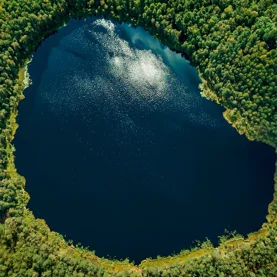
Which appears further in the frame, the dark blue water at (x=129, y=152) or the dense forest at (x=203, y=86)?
the dark blue water at (x=129, y=152)

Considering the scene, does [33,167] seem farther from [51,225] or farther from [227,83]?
[227,83]

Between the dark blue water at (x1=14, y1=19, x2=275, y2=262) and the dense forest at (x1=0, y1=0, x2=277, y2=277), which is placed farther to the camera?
the dark blue water at (x1=14, y1=19, x2=275, y2=262)

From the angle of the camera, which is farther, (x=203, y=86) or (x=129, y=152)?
(x=203, y=86)

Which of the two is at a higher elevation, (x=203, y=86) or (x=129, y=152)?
(x=203, y=86)
